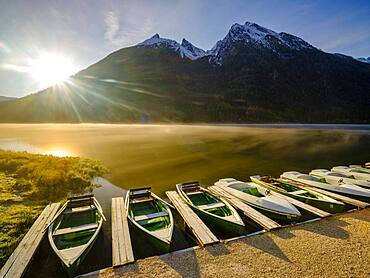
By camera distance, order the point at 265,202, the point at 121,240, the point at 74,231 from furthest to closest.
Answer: the point at 265,202 < the point at 74,231 < the point at 121,240

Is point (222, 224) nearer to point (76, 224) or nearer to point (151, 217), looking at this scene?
point (151, 217)

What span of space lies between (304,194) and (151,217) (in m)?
10.7

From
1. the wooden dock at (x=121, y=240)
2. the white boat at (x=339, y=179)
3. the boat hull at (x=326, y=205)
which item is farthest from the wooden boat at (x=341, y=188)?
the wooden dock at (x=121, y=240)

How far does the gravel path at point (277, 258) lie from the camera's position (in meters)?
8.48

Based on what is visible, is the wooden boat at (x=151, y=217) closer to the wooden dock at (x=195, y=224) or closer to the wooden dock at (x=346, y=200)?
the wooden dock at (x=195, y=224)

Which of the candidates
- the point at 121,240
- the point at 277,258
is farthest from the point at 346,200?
the point at 121,240

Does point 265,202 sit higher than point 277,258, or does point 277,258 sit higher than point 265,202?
point 265,202

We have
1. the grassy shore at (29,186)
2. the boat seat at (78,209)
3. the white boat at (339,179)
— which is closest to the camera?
the grassy shore at (29,186)

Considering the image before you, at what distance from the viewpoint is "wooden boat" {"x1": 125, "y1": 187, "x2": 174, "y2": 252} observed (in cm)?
987

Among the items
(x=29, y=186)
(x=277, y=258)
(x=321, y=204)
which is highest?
(x=29, y=186)

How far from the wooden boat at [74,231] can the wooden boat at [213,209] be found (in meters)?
5.45

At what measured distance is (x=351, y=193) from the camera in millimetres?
15336

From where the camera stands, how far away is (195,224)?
1168 cm

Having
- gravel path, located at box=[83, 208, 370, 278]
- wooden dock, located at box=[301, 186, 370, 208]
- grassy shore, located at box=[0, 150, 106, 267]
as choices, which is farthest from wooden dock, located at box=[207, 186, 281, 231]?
grassy shore, located at box=[0, 150, 106, 267]
